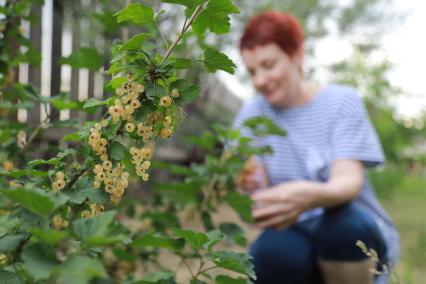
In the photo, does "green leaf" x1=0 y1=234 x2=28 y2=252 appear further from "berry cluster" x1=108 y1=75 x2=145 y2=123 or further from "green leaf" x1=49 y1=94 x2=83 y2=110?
"green leaf" x1=49 y1=94 x2=83 y2=110

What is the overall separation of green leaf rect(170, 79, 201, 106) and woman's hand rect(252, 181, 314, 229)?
95 centimetres

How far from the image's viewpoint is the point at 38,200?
19.2 inches

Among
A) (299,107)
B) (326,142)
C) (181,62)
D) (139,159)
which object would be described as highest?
(181,62)

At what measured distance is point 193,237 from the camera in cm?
77

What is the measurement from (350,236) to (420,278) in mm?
1408

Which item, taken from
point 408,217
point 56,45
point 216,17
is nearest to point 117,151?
point 216,17

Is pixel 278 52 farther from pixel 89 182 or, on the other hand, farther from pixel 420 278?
pixel 420 278

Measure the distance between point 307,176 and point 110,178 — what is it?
55.1 inches

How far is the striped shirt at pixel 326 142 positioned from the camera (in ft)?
5.87

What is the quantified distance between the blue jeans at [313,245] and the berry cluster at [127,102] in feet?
3.84

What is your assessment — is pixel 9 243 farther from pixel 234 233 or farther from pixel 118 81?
pixel 234 233

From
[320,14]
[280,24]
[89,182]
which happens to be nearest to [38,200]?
[89,182]

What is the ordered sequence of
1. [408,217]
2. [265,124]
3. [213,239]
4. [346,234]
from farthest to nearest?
[408,217]
[346,234]
[265,124]
[213,239]

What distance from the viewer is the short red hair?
1.89m
